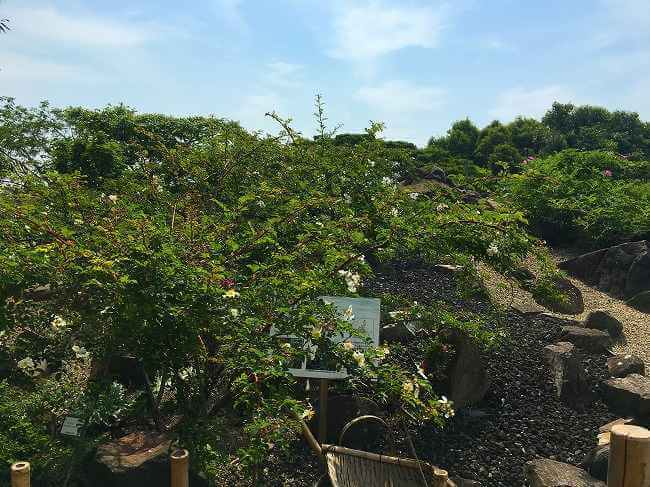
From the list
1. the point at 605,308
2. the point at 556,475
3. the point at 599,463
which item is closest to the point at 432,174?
the point at 605,308

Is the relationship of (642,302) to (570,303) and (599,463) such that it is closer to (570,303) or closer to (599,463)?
(570,303)

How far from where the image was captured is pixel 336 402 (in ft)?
12.8

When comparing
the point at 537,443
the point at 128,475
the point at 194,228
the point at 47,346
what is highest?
the point at 194,228

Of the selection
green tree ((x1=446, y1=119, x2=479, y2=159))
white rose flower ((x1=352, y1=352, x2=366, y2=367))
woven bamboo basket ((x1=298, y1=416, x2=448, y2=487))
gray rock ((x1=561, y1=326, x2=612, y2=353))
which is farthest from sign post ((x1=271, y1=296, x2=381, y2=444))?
green tree ((x1=446, y1=119, x2=479, y2=159))

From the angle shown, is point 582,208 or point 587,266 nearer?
point 587,266

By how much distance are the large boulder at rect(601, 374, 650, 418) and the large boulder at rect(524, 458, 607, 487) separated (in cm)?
104

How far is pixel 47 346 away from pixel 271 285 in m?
1.21

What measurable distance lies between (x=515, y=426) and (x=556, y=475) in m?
0.78

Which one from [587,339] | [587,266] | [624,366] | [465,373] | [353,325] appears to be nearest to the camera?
[353,325]

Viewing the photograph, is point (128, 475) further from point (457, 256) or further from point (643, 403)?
point (643, 403)

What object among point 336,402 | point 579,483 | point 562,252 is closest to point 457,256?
point 336,402

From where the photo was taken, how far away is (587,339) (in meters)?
5.53

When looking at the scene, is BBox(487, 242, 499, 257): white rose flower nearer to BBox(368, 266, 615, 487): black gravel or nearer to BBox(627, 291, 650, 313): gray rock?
BBox(368, 266, 615, 487): black gravel

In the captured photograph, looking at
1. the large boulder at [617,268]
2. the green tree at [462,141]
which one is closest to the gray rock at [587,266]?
the large boulder at [617,268]
